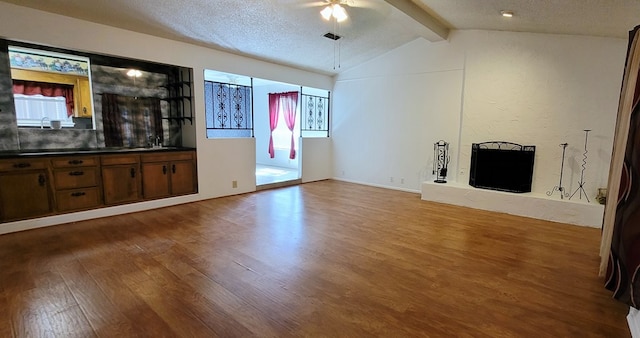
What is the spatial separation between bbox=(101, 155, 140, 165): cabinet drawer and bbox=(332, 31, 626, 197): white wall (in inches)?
182

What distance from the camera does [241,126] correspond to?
6254 millimetres

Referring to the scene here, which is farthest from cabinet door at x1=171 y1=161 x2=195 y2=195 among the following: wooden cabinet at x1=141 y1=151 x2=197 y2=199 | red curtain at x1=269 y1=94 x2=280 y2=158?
red curtain at x1=269 y1=94 x2=280 y2=158

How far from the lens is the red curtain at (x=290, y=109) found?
8.73m

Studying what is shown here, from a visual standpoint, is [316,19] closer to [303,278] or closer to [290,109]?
[303,278]

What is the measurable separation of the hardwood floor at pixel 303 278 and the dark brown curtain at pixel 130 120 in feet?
4.65

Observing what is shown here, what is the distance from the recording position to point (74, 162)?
4.02 m

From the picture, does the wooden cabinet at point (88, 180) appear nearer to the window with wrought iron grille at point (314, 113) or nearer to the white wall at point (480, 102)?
the window with wrought iron grille at point (314, 113)

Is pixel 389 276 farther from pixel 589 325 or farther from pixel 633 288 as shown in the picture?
pixel 633 288

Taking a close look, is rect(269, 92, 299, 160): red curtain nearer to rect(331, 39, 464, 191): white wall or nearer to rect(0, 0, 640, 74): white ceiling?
rect(331, 39, 464, 191): white wall

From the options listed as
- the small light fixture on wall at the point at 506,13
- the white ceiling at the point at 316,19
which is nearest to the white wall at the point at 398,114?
the white ceiling at the point at 316,19

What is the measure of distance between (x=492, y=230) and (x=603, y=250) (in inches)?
48.7

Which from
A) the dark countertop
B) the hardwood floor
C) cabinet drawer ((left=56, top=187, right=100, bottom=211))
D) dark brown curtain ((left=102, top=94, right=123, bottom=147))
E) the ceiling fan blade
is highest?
the ceiling fan blade

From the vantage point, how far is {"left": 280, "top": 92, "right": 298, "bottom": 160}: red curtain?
873 cm

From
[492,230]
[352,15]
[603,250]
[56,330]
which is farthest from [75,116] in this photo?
[603,250]
